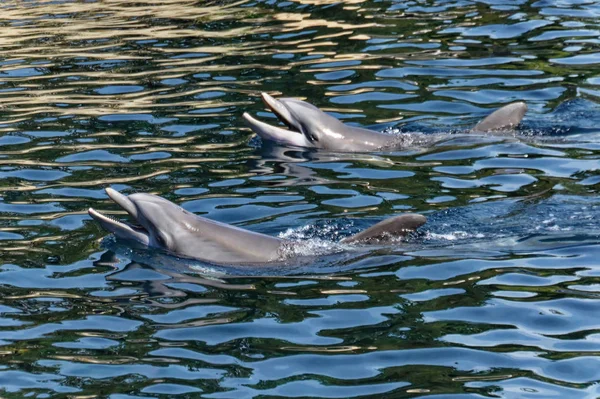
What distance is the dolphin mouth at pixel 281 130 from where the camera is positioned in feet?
44.3

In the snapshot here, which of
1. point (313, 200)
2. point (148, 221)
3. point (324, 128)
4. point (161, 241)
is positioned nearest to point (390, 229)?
point (313, 200)

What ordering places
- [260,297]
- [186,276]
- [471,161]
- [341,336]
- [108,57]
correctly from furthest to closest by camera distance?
1. [108,57]
2. [471,161]
3. [186,276]
4. [260,297]
5. [341,336]

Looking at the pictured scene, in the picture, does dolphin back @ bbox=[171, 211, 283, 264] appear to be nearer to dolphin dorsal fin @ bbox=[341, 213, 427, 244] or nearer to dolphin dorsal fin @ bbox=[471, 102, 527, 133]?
dolphin dorsal fin @ bbox=[341, 213, 427, 244]

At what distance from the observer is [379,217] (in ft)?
34.0

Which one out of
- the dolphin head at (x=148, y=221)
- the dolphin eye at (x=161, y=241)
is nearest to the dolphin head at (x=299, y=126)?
the dolphin head at (x=148, y=221)

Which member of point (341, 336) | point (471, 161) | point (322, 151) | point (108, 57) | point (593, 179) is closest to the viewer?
point (341, 336)

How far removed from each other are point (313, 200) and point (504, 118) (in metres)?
3.22

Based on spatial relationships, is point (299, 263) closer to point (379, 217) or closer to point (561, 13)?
point (379, 217)

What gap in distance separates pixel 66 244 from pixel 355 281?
2693mm

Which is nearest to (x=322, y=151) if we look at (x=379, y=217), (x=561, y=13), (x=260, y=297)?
(x=379, y=217)

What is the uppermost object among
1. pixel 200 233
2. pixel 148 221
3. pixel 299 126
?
pixel 148 221

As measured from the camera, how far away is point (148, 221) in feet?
32.2

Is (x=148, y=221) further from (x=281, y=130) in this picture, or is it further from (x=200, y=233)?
(x=281, y=130)

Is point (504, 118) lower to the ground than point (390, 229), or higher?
lower
